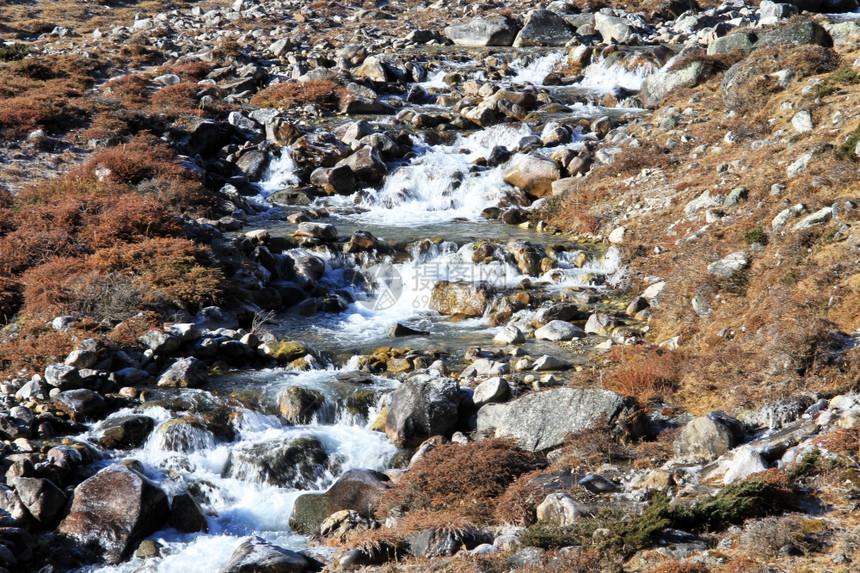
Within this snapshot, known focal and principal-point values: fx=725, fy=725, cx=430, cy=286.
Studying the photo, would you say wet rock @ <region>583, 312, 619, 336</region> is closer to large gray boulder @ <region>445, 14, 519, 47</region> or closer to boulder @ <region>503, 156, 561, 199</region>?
boulder @ <region>503, 156, 561, 199</region>

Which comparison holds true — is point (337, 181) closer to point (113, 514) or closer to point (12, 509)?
point (113, 514)

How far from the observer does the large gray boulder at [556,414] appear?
10.9m

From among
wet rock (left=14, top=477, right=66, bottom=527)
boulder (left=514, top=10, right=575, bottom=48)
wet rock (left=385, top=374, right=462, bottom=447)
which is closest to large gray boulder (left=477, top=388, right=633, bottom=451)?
wet rock (left=385, top=374, right=462, bottom=447)

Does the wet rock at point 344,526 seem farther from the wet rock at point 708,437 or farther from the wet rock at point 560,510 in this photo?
the wet rock at point 708,437

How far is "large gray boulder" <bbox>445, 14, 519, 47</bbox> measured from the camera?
128ft

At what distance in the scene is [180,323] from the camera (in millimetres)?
15656

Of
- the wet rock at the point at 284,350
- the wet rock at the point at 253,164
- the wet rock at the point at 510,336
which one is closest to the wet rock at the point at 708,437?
the wet rock at the point at 510,336

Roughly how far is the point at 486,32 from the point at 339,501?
33.7m

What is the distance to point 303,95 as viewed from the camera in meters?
31.8

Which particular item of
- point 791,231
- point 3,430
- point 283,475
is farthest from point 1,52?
point 791,231

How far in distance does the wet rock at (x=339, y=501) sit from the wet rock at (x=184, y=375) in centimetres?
410

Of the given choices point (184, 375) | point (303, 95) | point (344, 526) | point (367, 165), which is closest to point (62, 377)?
point (184, 375)

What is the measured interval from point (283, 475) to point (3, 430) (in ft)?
15.0

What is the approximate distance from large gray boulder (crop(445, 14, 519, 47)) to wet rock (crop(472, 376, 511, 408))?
30334 millimetres
